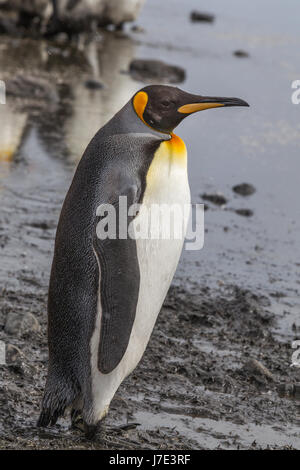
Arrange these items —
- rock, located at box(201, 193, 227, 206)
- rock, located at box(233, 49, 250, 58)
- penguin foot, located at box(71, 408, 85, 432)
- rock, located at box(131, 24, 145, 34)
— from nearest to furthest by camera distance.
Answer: penguin foot, located at box(71, 408, 85, 432) → rock, located at box(201, 193, 227, 206) → rock, located at box(233, 49, 250, 58) → rock, located at box(131, 24, 145, 34)

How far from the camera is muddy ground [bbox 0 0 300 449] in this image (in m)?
3.66

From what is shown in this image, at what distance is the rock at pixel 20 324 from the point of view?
4328 mm

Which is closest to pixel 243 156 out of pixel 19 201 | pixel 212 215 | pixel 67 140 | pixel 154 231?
pixel 67 140

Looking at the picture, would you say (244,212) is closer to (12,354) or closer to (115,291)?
(12,354)

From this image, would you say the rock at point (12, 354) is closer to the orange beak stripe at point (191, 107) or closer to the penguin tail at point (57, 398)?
the penguin tail at point (57, 398)

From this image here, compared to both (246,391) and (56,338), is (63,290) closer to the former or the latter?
(56,338)

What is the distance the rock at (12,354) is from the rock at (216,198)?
375 cm

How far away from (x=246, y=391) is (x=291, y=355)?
588 millimetres

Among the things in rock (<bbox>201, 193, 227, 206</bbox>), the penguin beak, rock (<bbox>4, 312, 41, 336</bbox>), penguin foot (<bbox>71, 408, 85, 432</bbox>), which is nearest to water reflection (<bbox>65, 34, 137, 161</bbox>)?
rock (<bbox>201, 193, 227, 206</bbox>)

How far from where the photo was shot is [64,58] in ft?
50.7

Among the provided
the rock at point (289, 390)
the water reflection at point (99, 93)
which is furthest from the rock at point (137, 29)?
the rock at point (289, 390)

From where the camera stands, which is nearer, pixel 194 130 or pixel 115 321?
pixel 115 321

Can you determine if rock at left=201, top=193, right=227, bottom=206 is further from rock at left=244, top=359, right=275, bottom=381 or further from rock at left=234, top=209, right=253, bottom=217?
rock at left=244, top=359, right=275, bottom=381
